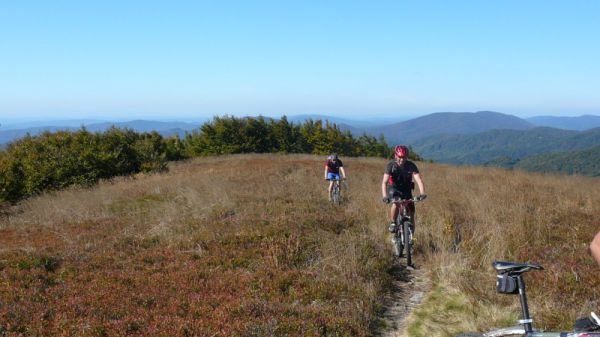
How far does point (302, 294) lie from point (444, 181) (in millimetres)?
13915

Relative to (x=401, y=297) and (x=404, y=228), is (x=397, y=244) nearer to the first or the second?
(x=404, y=228)

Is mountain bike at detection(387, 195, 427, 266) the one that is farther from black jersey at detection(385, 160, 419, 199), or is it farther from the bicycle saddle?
the bicycle saddle

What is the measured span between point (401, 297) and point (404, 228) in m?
1.93

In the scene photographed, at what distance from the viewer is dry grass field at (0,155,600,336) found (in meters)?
5.79

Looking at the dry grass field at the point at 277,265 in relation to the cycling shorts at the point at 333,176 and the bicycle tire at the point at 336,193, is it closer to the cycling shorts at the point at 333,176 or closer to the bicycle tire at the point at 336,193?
the bicycle tire at the point at 336,193

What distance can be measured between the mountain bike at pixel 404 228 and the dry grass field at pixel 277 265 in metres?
0.30

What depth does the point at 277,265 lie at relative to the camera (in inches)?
311

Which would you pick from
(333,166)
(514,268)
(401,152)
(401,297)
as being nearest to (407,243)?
(401,297)

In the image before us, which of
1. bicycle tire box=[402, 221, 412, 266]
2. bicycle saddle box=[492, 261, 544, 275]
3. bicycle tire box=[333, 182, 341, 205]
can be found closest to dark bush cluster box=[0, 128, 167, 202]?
bicycle tire box=[333, 182, 341, 205]

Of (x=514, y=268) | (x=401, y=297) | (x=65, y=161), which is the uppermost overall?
A: (x=514, y=268)

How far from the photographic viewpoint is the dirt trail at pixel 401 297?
6.15 m

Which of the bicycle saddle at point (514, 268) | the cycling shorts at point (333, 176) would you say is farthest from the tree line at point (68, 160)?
the bicycle saddle at point (514, 268)

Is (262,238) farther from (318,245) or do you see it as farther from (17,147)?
(17,147)

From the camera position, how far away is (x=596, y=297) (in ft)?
21.3
